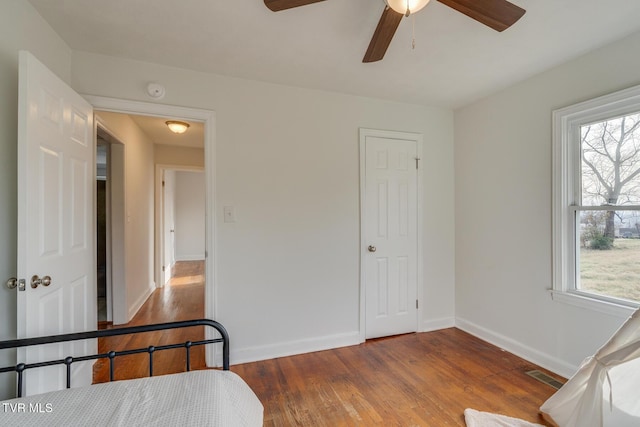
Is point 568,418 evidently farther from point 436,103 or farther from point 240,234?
point 436,103

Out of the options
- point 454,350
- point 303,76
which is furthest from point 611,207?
point 303,76

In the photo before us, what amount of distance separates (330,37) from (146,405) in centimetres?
211

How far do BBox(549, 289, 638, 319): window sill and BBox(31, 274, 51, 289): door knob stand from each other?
3364 millimetres

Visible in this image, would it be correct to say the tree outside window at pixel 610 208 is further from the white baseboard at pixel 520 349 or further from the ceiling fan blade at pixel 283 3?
the ceiling fan blade at pixel 283 3

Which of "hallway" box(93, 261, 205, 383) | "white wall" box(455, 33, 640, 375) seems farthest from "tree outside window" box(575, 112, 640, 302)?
"hallway" box(93, 261, 205, 383)

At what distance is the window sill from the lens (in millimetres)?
1861

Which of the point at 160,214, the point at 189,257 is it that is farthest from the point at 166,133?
the point at 189,257

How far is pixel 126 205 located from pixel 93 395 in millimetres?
2765

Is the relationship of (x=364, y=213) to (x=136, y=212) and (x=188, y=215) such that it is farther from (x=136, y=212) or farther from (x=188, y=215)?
(x=188, y=215)

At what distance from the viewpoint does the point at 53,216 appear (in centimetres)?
158

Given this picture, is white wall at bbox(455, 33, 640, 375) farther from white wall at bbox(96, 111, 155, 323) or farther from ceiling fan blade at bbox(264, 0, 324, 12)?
white wall at bbox(96, 111, 155, 323)

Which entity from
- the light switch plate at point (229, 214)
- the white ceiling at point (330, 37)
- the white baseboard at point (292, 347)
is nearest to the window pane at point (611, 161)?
the white ceiling at point (330, 37)

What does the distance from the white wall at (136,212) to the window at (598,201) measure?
393 cm

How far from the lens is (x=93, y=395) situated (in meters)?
1.00
